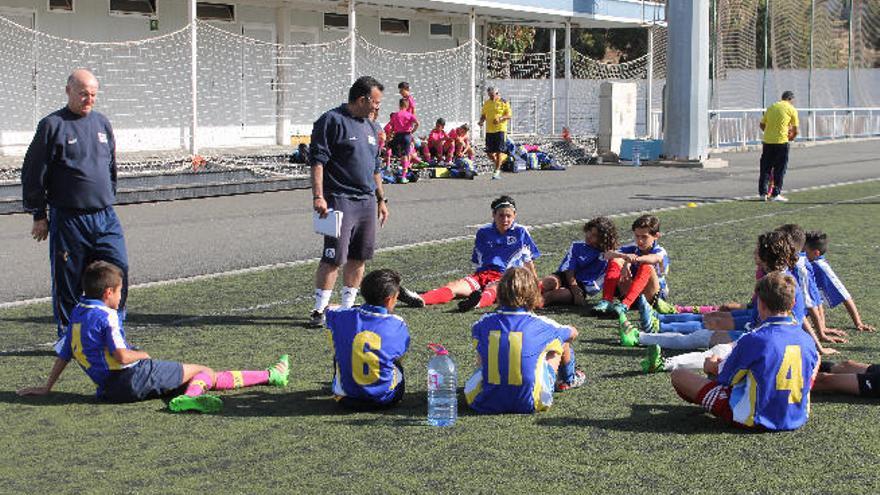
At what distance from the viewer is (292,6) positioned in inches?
1078

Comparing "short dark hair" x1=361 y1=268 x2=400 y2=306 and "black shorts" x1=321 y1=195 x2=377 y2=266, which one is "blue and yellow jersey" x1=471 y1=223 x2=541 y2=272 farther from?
"short dark hair" x1=361 y1=268 x2=400 y2=306

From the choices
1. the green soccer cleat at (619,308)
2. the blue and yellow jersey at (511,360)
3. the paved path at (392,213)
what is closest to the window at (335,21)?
the paved path at (392,213)

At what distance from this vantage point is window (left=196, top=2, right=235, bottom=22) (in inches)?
1017

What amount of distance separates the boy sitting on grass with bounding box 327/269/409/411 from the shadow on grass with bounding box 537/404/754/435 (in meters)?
0.86

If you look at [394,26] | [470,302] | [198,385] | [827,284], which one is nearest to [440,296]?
[470,302]

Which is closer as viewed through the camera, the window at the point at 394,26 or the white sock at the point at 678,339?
the white sock at the point at 678,339

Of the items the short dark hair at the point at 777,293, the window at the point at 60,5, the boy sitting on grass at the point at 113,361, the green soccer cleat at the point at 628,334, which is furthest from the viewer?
the window at the point at 60,5

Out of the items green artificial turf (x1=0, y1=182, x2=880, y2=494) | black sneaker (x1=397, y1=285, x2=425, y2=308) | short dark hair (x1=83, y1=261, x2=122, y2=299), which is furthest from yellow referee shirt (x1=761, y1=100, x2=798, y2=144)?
short dark hair (x1=83, y1=261, x2=122, y2=299)

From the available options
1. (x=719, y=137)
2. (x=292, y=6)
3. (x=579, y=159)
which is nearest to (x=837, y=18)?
(x=719, y=137)

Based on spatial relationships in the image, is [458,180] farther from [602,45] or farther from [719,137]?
[602,45]

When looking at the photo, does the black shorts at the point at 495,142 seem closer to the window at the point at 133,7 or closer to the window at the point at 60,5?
the window at the point at 133,7

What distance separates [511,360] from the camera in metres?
6.76

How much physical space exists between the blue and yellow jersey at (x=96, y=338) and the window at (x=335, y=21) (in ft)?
72.9

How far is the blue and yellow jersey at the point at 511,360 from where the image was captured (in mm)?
6758
